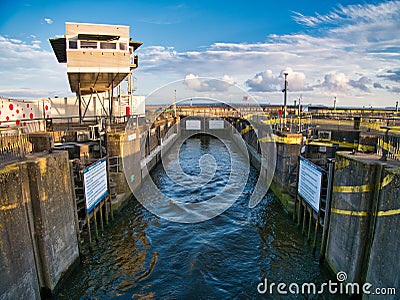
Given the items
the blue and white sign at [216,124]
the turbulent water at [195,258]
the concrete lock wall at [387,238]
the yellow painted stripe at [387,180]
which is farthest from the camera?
the blue and white sign at [216,124]

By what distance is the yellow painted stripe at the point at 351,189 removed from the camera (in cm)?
721

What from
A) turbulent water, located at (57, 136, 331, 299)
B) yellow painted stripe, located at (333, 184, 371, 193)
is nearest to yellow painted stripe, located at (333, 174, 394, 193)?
yellow painted stripe, located at (333, 184, 371, 193)

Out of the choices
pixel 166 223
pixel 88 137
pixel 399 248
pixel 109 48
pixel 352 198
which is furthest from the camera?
pixel 109 48

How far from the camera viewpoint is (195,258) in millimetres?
10766

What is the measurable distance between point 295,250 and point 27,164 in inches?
410

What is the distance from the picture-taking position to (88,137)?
1638cm

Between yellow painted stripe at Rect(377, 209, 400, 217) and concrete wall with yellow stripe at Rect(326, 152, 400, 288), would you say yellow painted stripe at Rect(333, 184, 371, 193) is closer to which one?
concrete wall with yellow stripe at Rect(326, 152, 400, 288)

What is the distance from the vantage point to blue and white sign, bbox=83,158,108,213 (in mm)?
10770

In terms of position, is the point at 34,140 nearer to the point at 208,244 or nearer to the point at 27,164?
the point at 27,164

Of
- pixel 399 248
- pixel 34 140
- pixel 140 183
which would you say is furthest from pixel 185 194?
pixel 399 248

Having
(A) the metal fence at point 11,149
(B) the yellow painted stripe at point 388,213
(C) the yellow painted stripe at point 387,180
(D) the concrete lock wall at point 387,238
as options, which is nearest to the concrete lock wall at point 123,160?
(A) the metal fence at point 11,149

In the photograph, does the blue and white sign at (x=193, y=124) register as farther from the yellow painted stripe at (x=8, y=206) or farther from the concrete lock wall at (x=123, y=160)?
the yellow painted stripe at (x=8, y=206)

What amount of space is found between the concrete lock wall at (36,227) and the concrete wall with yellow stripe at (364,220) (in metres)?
8.65

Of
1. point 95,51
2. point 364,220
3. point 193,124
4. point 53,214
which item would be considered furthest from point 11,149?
point 193,124
